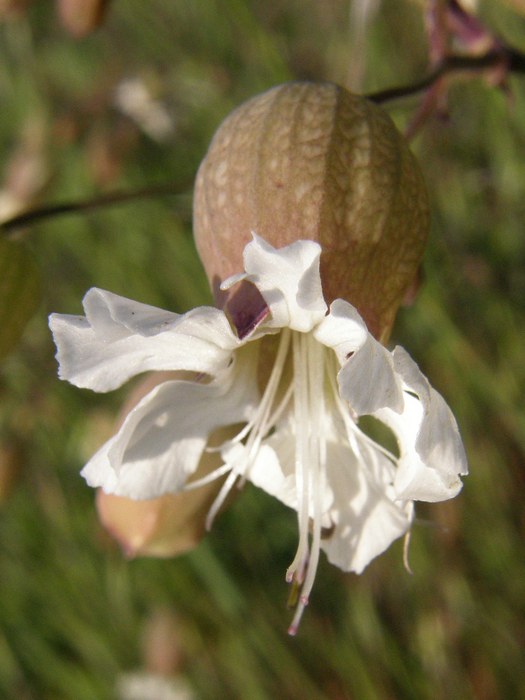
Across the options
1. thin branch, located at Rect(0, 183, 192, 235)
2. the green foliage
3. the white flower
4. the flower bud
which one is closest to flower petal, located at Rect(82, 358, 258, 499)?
the white flower

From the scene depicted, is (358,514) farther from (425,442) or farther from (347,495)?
(425,442)

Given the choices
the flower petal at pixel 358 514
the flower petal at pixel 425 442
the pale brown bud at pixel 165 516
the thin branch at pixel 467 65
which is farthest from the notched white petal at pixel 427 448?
the thin branch at pixel 467 65

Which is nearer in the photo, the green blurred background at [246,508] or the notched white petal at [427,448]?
the notched white petal at [427,448]

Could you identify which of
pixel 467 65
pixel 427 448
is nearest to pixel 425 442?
pixel 427 448

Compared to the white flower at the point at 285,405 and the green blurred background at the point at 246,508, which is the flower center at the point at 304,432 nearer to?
the white flower at the point at 285,405

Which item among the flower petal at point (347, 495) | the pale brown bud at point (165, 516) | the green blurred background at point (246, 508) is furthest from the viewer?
the green blurred background at point (246, 508)

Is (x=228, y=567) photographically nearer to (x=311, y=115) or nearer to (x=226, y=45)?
(x=311, y=115)

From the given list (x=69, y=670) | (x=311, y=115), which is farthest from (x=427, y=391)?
(x=69, y=670)
